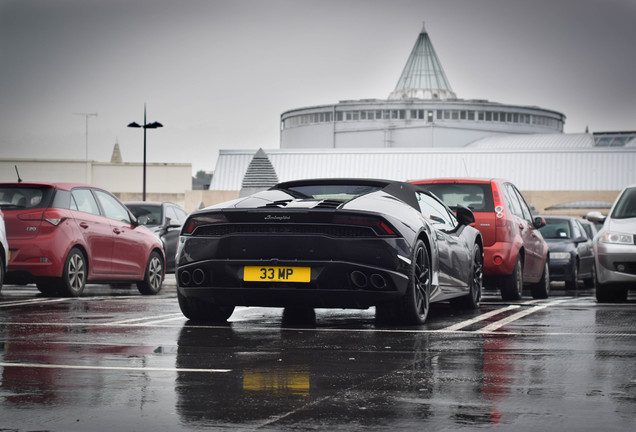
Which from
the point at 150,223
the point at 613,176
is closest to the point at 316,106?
the point at 613,176

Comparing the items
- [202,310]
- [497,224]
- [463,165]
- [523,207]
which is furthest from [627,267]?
[463,165]

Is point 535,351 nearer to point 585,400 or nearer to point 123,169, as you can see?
point 585,400

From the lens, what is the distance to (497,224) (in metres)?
13.6

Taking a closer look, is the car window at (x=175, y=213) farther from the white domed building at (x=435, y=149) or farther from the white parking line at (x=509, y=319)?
the white domed building at (x=435, y=149)

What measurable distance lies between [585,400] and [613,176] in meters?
79.5

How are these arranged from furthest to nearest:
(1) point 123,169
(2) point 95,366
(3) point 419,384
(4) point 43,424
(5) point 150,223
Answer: (1) point 123,169, (5) point 150,223, (2) point 95,366, (3) point 419,384, (4) point 43,424

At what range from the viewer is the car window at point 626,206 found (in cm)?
1403

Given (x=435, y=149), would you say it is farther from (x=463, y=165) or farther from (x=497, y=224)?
(x=497, y=224)

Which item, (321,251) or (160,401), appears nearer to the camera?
(160,401)

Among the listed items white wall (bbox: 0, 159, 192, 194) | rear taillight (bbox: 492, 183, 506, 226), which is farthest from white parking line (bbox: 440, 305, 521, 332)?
white wall (bbox: 0, 159, 192, 194)

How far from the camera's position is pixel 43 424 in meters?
4.60

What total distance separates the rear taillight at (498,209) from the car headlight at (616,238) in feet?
4.27

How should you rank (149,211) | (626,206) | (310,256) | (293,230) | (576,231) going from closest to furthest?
1. (310,256)
2. (293,230)
3. (626,206)
4. (149,211)
5. (576,231)

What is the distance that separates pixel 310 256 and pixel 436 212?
2446mm
